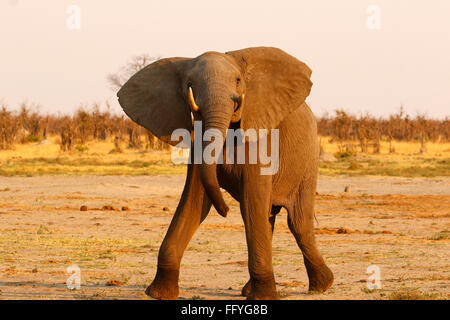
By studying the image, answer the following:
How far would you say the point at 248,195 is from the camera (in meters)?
6.98

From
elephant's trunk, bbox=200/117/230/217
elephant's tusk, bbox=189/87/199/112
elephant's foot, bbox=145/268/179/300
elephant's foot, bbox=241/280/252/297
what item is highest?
elephant's tusk, bbox=189/87/199/112

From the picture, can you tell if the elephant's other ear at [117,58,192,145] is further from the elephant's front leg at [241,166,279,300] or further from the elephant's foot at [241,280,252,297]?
A: the elephant's foot at [241,280,252,297]

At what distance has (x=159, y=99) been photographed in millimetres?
7402

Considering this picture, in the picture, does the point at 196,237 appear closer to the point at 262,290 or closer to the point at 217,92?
the point at 262,290

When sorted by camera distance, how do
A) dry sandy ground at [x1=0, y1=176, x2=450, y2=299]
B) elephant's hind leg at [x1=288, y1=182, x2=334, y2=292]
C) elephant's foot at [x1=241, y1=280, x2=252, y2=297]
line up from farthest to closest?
dry sandy ground at [x1=0, y1=176, x2=450, y2=299], elephant's hind leg at [x1=288, y1=182, x2=334, y2=292], elephant's foot at [x1=241, y1=280, x2=252, y2=297]

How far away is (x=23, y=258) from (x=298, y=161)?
400 cm

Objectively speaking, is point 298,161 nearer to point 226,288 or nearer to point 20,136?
point 226,288

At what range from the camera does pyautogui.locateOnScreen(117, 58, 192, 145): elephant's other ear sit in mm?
7207

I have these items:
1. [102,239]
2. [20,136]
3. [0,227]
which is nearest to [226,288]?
[102,239]

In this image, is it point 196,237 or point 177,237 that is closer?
point 177,237

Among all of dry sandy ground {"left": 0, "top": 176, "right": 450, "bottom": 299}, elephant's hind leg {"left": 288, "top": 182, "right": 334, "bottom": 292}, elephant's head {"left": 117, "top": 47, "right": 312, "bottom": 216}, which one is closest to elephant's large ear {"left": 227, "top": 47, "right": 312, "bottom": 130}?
elephant's head {"left": 117, "top": 47, "right": 312, "bottom": 216}

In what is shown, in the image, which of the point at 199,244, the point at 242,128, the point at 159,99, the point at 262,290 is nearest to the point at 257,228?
the point at 262,290

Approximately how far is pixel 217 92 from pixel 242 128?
1.81 feet

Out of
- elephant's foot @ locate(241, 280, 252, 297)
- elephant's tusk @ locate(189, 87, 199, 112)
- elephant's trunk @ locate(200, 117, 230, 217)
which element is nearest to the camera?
elephant's trunk @ locate(200, 117, 230, 217)
